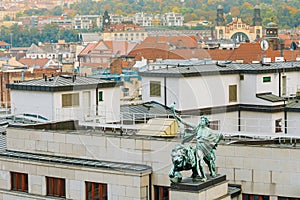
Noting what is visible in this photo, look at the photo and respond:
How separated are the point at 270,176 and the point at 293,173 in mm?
702

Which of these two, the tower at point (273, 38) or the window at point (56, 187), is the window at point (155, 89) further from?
the tower at point (273, 38)

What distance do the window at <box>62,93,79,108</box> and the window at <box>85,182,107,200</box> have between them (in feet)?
23.8

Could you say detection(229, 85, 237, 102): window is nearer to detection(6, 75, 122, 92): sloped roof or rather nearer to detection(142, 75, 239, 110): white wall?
detection(142, 75, 239, 110): white wall

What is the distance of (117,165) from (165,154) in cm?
159

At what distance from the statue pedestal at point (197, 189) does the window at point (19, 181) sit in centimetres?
723

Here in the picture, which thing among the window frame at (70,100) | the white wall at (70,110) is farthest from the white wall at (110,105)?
the window frame at (70,100)

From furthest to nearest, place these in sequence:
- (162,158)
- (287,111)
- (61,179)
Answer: (287,111)
(61,179)
(162,158)

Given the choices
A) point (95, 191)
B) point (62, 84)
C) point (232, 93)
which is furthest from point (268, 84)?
point (95, 191)

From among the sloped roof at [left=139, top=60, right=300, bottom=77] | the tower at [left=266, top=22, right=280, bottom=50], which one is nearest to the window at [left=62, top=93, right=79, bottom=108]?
the sloped roof at [left=139, top=60, right=300, bottom=77]

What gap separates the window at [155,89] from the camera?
3513cm

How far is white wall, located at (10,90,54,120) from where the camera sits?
3066 cm

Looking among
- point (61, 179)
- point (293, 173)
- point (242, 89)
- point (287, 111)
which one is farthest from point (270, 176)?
point (242, 89)

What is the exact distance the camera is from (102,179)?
76.9 ft

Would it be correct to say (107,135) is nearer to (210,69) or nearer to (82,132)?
(82,132)
